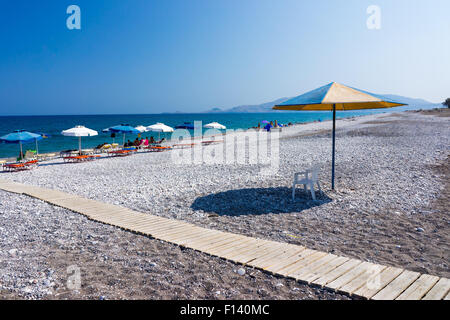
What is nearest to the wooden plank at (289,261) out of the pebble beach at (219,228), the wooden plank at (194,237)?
Answer: the pebble beach at (219,228)

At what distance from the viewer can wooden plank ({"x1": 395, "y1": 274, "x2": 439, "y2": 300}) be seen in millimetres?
3459

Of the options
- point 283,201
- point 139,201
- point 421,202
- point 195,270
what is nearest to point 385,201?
point 421,202

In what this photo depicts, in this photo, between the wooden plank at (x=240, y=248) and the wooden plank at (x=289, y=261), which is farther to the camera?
the wooden plank at (x=240, y=248)

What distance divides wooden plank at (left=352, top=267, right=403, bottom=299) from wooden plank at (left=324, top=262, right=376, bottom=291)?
0.11 meters

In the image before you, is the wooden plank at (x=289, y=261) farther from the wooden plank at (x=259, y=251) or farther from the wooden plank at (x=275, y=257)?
the wooden plank at (x=259, y=251)

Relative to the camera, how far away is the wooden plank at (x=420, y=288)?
3459 mm

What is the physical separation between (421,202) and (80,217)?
717 centimetres

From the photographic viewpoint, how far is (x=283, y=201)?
766 centimetres

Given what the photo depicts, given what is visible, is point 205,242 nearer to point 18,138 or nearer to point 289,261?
point 289,261

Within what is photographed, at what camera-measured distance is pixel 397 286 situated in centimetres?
366

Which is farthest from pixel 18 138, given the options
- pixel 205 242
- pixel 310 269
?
pixel 310 269

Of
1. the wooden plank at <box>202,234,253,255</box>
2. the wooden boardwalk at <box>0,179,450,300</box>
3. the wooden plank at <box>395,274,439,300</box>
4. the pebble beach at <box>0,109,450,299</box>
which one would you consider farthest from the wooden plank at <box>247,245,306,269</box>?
the wooden plank at <box>395,274,439,300</box>

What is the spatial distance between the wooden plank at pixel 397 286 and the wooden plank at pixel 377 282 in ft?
0.13

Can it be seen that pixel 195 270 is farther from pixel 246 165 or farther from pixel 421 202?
pixel 246 165
